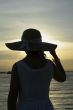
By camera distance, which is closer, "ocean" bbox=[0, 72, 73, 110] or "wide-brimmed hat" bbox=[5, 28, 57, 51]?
"wide-brimmed hat" bbox=[5, 28, 57, 51]

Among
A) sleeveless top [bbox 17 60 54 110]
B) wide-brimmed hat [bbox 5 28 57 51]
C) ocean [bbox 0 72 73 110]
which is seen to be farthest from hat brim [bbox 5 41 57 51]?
ocean [bbox 0 72 73 110]

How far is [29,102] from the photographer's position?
4566 millimetres

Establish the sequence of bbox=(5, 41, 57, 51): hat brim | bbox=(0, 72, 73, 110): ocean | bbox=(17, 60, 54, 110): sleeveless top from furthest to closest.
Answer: bbox=(0, 72, 73, 110): ocean < bbox=(17, 60, 54, 110): sleeveless top < bbox=(5, 41, 57, 51): hat brim

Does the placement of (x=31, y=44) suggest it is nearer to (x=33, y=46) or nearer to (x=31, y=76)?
(x=33, y=46)

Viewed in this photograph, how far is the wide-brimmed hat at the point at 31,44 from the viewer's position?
4449 mm

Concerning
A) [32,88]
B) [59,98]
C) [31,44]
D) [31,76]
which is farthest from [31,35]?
[59,98]

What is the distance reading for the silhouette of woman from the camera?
4500 millimetres

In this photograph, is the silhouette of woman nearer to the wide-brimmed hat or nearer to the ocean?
the wide-brimmed hat

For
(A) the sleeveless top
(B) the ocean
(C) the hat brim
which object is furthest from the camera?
(B) the ocean

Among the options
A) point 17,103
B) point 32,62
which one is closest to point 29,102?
point 17,103

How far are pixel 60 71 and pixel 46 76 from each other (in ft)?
0.56

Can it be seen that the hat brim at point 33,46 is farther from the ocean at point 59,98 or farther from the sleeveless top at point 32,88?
the ocean at point 59,98

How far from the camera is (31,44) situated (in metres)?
4.55

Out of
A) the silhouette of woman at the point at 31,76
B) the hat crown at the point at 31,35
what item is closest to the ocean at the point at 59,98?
the silhouette of woman at the point at 31,76
